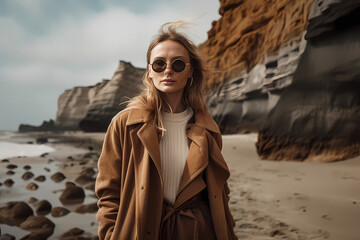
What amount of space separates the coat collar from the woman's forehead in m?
0.36

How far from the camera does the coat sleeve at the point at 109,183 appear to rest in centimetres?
136

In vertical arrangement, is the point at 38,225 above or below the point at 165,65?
below

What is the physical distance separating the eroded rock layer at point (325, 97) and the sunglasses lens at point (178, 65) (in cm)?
480

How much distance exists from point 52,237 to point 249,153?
574 cm

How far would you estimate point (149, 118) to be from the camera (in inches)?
57.5

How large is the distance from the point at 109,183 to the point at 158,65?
739mm

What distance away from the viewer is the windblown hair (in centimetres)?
154

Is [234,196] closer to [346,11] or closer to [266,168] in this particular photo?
[266,168]

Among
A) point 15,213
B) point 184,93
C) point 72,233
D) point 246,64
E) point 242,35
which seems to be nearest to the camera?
point 184,93

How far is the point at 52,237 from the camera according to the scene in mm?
2971

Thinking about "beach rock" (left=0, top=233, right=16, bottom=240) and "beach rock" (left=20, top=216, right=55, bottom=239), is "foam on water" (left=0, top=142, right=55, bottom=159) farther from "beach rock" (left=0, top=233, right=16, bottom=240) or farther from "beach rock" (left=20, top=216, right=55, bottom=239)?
"beach rock" (left=0, top=233, right=16, bottom=240)

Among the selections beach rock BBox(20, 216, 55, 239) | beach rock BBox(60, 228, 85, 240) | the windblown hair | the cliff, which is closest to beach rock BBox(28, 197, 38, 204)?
beach rock BBox(20, 216, 55, 239)

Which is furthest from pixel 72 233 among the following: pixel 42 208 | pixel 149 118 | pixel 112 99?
pixel 112 99

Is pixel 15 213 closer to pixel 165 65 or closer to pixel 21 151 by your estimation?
pixel 165 65
